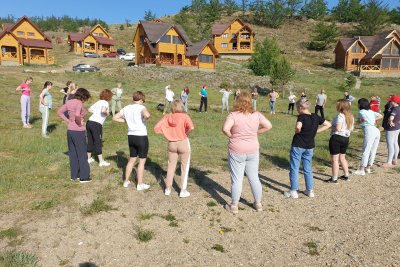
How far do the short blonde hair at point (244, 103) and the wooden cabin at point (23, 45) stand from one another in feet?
160

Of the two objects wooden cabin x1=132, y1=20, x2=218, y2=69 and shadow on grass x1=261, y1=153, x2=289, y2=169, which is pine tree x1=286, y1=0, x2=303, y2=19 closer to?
wooden cabin x1=132, y1=20, x2=218, y2=69

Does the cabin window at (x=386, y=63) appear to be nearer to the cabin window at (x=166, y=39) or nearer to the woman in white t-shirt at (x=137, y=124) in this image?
the cabin window at (x=166, y=39)

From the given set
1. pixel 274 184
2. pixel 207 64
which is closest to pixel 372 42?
pixel 207 64

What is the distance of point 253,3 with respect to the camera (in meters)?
107

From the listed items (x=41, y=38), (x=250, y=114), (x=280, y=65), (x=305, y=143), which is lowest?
(x=305, y=143)

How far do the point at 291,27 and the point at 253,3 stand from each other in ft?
65.0

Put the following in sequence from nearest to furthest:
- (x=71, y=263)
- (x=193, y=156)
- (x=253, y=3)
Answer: (x=71, y=263) → (x=193, y=156) → (x=253, y=3)

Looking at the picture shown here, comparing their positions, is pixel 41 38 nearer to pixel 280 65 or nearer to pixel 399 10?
pixel 280 65

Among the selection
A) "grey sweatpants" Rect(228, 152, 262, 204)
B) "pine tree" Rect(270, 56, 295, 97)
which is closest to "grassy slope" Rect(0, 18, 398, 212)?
"grey sweatpants" Rect(228, 152, 262, 204)

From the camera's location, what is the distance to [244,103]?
512 cm

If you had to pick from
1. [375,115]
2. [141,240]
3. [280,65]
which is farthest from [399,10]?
[141,240]

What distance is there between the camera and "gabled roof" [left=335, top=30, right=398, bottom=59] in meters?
50.3

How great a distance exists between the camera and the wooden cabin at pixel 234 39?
6488 centimetres

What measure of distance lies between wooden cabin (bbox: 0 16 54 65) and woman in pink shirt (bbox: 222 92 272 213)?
48.6 meters
